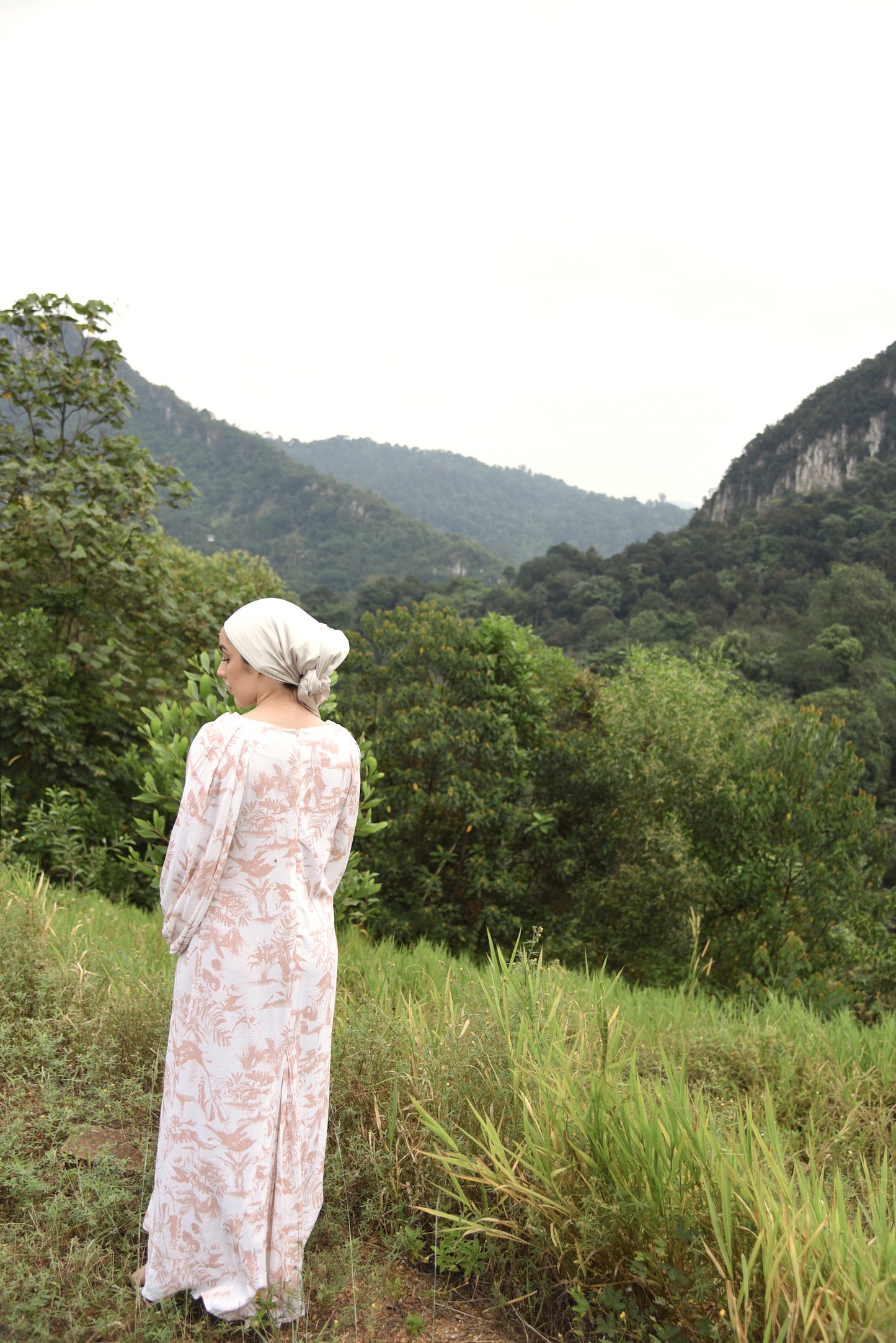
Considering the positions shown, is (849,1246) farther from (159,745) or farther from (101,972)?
(159,745)

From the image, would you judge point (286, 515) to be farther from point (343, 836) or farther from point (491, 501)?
point (343, 836)

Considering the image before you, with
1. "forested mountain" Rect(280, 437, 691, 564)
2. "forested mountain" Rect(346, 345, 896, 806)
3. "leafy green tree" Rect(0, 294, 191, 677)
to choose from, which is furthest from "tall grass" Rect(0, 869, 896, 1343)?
"forested mountain" Rect(280, 437, 691, 564)

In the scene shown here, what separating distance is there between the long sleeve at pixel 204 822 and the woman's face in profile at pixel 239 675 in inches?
4.7

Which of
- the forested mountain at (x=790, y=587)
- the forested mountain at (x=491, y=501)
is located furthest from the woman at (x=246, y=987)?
the forested mountain at (x=491, y=501)

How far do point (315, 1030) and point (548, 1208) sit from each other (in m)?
0.75

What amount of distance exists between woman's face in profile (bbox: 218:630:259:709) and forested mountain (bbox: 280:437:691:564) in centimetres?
12485

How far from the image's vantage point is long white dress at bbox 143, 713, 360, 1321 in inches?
79.1

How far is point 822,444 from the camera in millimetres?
84250

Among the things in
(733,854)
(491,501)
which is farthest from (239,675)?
(491,501)

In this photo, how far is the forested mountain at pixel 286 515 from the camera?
271ft

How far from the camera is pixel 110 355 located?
24.5ft

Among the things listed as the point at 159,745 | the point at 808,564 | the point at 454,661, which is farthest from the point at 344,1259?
the point at 808,564

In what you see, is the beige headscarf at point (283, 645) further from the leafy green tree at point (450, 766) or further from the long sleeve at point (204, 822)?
the leafy green tree at point (450, 766)

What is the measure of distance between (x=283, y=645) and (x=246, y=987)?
81 cm
